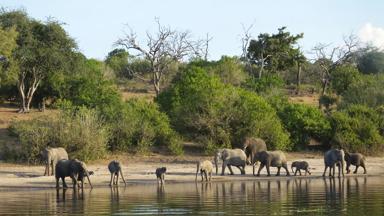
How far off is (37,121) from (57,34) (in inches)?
650

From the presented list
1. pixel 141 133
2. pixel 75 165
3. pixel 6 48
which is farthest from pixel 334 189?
pixel 6 48

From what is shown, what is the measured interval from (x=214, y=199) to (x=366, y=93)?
31755mm

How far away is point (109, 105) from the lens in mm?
41906

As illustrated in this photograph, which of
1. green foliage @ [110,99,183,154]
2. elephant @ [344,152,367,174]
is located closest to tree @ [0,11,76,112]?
green foliage @ [110,99,183,154]

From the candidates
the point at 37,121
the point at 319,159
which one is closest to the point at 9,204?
the point at 37,121

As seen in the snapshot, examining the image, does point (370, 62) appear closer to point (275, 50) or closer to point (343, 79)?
point (275, 50)

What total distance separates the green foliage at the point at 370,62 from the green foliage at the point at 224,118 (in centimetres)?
4318

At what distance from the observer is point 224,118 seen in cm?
4103

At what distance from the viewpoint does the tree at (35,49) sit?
51.2 metres

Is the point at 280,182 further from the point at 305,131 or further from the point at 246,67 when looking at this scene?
the point at 246,67

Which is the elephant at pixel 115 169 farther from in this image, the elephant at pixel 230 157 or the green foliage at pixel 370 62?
the green foliage at pixel 370 62

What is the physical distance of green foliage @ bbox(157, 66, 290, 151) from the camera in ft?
133

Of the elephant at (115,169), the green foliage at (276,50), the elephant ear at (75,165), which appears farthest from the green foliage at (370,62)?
the elephant ear at (75,165)

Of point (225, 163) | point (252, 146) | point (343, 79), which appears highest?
point (343, 79)
